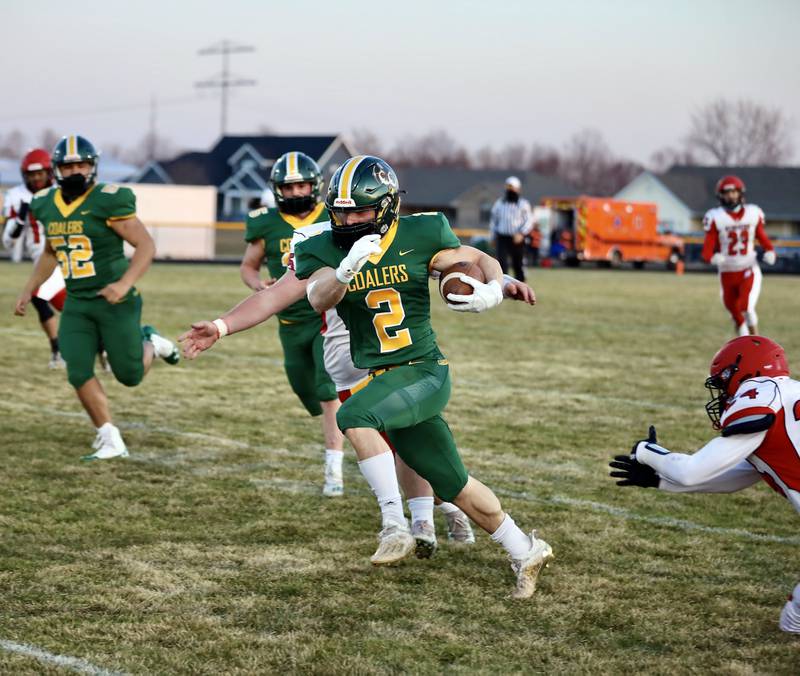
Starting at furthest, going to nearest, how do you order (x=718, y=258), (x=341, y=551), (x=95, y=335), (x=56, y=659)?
(x=718, y=258) → (x=95, y=335) → (x=341, y=551) → (x=56, y=659)

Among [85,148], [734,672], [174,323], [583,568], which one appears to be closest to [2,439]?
[85,148]

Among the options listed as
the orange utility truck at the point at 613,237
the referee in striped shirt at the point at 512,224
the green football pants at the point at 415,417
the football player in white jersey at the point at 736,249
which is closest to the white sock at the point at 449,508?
the green football pants at the point at 415,417

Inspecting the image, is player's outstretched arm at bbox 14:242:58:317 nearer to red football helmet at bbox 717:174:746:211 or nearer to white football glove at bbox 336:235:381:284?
white football glove at bbox 336:235:381:284

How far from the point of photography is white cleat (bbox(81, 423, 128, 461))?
6.76m

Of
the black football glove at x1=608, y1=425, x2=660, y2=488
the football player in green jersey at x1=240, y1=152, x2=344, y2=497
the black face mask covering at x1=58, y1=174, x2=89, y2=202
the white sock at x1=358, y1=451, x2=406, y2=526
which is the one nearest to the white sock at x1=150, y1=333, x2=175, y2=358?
the black face mask covering at x1=58, y1=174, x2=89, y2=202

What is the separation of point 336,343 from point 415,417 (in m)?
1.36

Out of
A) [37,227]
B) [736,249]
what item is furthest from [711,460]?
[736,249]

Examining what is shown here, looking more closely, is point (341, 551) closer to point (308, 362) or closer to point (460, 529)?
point (460, 529)

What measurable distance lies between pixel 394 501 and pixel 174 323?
33.3 feet

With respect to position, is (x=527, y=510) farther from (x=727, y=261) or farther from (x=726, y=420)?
(x=727, y=261)

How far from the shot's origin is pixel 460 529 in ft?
16.9

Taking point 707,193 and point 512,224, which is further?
point 707,193

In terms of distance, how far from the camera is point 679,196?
2813 inches

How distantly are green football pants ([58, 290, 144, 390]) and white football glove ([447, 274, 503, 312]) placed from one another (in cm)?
334
